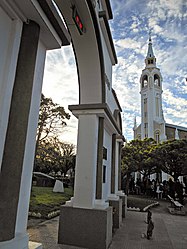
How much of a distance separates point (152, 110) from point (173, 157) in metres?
19.3

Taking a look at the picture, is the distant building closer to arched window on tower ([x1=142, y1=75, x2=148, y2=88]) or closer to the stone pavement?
arched window on tower ([x1=142, y1=75, x2=148, y2=88])

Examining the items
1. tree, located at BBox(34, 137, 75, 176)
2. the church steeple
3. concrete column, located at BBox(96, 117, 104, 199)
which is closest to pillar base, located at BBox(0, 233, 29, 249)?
concrete column, located at BBox(96, 117, 104, 199)

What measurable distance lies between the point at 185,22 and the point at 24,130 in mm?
5728

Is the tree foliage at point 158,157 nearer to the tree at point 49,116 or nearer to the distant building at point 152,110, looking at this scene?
the tree at point 49,116

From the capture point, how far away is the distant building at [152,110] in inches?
1262

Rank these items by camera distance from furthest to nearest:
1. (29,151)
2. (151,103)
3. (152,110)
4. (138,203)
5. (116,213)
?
(151,103), (152,110), (138,203), (116,213), (29,151)

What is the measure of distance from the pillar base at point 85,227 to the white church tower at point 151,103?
29.0m

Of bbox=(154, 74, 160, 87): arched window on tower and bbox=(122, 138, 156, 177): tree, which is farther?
bbox=(154, 74, 160, 87): arched window on tower

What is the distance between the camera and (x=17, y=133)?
1.63m

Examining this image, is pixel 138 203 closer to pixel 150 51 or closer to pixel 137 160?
pixel 137 160

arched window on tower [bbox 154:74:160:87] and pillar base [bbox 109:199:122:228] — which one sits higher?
arched window on tower [bbox 154:74:160:87]

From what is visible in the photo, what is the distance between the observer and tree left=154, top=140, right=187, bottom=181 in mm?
14266

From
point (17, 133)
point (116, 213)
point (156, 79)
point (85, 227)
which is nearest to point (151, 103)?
point (156, 79)

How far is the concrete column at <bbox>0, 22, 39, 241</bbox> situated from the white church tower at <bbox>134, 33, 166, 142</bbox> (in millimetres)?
31591
